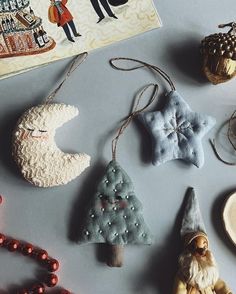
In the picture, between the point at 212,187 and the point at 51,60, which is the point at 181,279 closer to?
the point at 212,187

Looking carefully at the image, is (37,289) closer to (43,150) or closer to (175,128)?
(43,150)

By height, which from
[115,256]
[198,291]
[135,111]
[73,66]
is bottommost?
[198,291]

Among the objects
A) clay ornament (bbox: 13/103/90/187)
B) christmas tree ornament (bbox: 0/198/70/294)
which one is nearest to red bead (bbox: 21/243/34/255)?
christmas tree ornament (bbox: 0/198/70/294)

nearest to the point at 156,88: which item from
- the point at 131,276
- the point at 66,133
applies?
the point at 66,133

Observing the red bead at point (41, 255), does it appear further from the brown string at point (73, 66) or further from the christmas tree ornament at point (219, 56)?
the christmas tree ornament at point (219, 56)

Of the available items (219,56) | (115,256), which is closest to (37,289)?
(115,256)

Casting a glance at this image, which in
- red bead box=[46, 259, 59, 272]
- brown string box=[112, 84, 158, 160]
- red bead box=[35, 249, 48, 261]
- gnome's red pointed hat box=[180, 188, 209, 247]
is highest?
brown string box=[112, 84, 158, 160]

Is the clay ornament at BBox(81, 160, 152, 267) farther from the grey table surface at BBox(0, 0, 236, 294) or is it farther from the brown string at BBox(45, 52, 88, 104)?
the brown string at BBox(45, 52, 88, 104)
